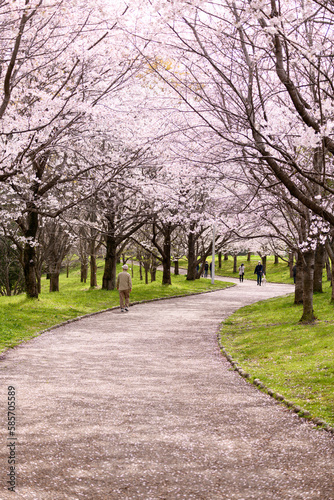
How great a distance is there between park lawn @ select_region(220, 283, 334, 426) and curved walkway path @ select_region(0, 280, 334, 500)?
515mm

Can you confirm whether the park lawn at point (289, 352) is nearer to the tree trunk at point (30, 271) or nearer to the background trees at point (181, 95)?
the background trees at point (181, 95)

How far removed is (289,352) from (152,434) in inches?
251

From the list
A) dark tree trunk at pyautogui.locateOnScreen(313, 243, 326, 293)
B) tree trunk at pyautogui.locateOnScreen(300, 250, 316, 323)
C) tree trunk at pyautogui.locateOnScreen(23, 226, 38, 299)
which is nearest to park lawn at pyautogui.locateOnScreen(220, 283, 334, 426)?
tree trunk at pyautogui.locateOnScreen(300, 250, 316, 323)

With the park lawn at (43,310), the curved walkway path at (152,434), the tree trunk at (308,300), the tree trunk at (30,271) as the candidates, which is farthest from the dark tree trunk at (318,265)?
the curved walkway path at (152,434)

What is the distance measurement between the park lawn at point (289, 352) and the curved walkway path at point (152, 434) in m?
0.52

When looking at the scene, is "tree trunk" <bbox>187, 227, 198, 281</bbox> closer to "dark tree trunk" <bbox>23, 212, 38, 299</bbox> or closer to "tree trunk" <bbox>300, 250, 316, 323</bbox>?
"dark tree trunk" <bbox>23, 212, 38, 299</bbox>

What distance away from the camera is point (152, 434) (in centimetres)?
580

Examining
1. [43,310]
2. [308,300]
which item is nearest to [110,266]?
[43,310]

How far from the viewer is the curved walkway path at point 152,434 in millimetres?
4434

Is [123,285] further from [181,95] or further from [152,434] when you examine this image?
[152,434]

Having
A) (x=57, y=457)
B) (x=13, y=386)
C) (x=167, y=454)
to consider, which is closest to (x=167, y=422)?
(x=167, y=454)

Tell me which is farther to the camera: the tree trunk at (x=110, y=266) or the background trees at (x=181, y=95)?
the tree trunk at (x=110, y=266)

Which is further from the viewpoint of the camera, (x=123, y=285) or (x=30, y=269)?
(x=30, y=269)

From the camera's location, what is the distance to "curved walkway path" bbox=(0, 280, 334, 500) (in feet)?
14.5
